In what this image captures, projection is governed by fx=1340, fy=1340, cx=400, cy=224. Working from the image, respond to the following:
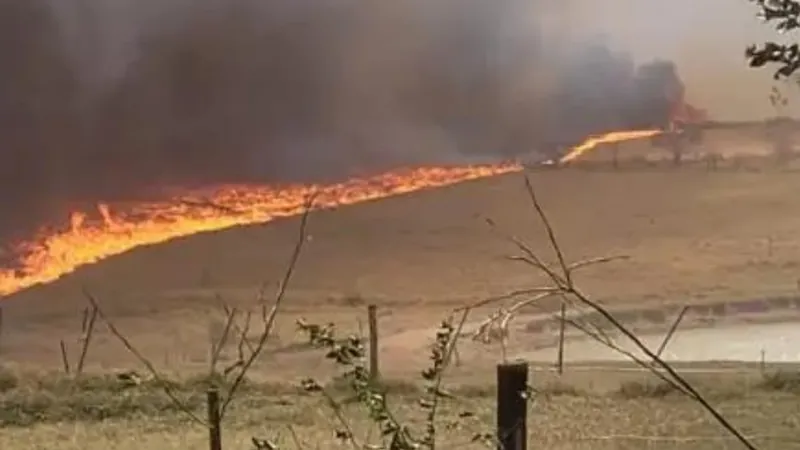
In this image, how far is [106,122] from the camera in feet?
35.8

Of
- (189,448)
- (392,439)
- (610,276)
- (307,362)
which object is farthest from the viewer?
(610,276)

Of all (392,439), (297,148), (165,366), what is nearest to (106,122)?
(297,148)

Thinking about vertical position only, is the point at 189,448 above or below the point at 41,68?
below

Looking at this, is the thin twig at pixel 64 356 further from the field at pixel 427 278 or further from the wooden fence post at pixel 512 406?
the wooden fence post at pixel 512 406

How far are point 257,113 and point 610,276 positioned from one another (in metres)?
3.58

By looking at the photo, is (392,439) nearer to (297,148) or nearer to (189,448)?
(189,448)

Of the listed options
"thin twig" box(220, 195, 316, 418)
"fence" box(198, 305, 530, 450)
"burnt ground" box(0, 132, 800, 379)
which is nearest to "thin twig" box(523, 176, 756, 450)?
"thin twig" box(220, 195, 316, 418)

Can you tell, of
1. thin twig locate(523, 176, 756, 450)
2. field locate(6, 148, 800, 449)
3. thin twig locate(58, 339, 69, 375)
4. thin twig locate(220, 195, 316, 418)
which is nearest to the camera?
thin twig locate(523, 176, 756, 450)

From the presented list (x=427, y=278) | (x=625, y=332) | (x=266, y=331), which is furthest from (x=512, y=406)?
(x=427, y=278)

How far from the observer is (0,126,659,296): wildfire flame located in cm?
1113

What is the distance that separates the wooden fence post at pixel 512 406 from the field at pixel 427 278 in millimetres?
4235

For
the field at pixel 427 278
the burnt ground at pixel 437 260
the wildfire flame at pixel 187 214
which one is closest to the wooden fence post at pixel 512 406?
the field at pixel 427 278

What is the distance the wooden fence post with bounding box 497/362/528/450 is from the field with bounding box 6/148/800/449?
423 cm

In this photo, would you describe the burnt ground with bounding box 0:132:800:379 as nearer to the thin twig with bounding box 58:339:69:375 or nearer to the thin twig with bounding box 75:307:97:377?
the thin twig with bounding box 58:339:69:375
